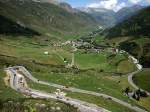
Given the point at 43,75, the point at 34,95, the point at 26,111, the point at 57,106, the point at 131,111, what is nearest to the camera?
the point at 26,111

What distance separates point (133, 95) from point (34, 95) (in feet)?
220

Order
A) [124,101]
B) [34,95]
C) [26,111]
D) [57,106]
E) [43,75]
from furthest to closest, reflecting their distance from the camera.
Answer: [43,75] → [124,101] → [34,95] → [57,106] → [26,111]

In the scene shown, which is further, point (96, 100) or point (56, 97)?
point (96, 100)

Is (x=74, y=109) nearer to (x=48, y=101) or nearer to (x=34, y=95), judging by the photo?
(x=48, y=101)

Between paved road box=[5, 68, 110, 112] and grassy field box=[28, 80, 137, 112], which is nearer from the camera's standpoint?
paved road box=[5, 68, 110, 112]

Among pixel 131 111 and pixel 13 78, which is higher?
pixel 13 78

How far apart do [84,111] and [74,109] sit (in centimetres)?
545

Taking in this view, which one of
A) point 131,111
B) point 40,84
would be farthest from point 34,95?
point 131,111

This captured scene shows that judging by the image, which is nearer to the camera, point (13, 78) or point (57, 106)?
Result: point (57, 106)

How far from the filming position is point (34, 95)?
11775 centimetres

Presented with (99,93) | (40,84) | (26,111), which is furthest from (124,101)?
(26,111)

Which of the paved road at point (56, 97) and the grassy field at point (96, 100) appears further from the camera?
the grassy field at point (96, 100)

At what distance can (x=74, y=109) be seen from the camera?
10231 centimetres

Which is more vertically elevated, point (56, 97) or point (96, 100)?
point (56, 97)
